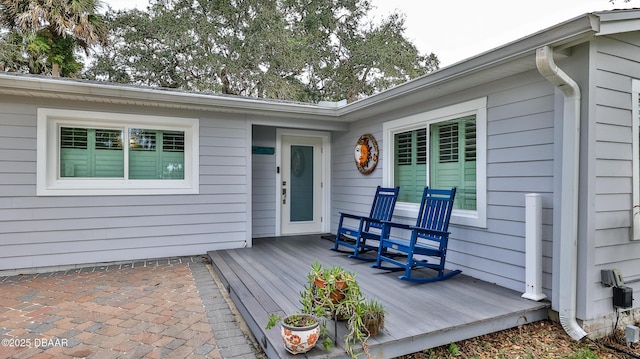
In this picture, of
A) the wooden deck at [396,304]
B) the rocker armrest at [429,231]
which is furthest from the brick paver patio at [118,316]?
the rocker armrest at [429,231]

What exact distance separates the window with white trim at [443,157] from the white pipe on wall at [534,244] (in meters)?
0.61

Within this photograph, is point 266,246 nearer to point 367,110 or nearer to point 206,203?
point 206,203

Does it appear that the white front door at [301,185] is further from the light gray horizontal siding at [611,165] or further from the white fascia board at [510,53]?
the light gray horizontal siding at [611,165]

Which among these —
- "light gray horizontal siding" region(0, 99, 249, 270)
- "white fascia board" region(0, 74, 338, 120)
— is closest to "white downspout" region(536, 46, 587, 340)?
"white fascia board" region(0, 74, 338, 120)

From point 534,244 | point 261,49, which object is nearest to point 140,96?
point 534,244

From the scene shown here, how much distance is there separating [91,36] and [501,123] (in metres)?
10.3

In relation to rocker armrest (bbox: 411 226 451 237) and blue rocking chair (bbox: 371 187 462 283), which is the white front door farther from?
rocker armrest (bbox: 411 226 451 237)

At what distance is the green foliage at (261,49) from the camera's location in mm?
10680

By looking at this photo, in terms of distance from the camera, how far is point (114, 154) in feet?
15.4

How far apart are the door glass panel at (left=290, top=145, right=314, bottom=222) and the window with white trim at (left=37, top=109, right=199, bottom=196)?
1.91m

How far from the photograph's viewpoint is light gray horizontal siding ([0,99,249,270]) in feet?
13.5

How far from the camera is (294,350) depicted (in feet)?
6.61

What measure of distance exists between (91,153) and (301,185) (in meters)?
3.35

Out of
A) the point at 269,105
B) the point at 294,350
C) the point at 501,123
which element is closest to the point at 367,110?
the point at 269,105
